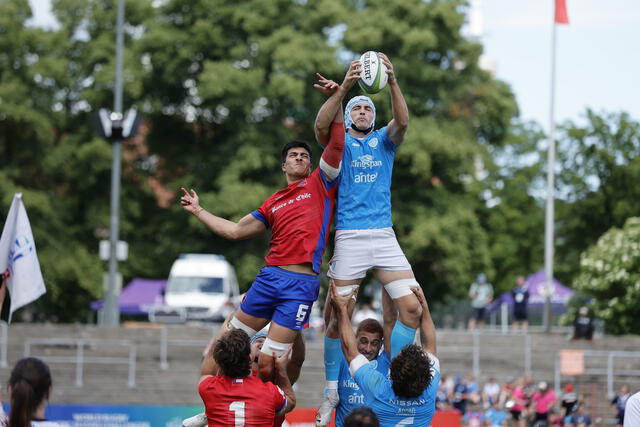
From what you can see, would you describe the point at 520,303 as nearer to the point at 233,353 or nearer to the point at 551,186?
the point at 551,186

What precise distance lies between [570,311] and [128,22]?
20.8 metres

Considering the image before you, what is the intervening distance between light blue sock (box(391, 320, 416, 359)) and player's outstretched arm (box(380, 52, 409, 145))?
1.61 meters

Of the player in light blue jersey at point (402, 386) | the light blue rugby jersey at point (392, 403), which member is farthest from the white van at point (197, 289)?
the light blue rugby jersey at point (392, 403)

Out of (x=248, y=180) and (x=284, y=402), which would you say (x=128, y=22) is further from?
(x=284, y=402)

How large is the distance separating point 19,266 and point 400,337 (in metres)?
3.64

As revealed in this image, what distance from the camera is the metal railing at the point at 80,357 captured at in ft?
88.0

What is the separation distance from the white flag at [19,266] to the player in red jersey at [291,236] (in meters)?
1.87

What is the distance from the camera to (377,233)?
8898 mm

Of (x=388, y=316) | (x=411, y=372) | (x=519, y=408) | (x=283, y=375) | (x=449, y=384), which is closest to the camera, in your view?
(x=411, y=372)

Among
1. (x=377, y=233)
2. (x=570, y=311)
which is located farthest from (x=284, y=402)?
(x=570, y=311)

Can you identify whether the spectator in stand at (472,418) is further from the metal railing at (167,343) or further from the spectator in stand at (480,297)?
the metal railing at (167,343)

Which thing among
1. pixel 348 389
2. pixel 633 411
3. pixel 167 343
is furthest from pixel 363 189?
pixel 167 343

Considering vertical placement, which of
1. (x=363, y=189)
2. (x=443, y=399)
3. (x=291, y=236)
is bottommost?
(x=443, y=399)

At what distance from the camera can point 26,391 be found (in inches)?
220
